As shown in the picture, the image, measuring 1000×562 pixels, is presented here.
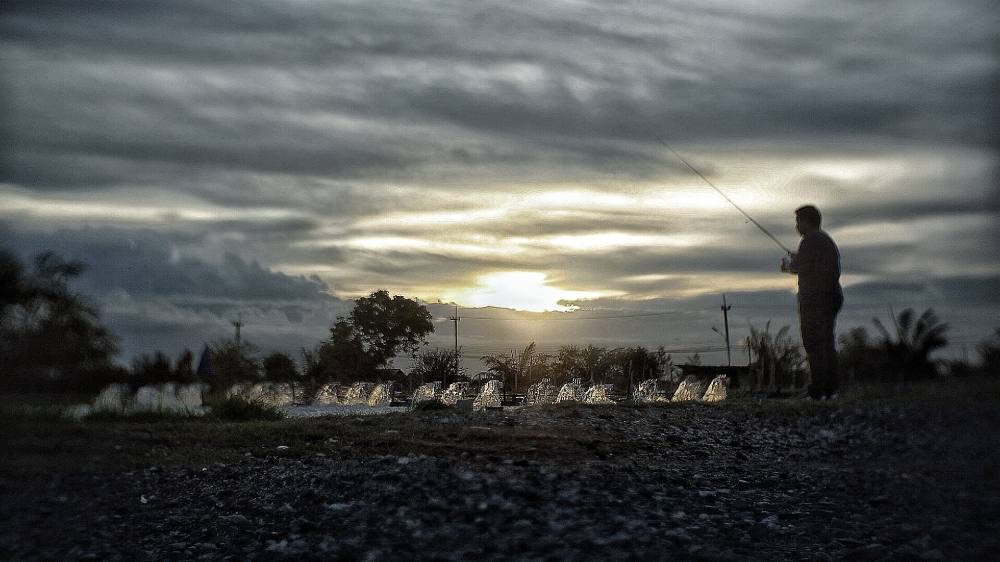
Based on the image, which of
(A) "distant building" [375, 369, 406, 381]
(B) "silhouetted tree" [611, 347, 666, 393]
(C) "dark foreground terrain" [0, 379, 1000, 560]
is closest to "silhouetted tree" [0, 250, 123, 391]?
(C) "dark foreground terrain" [0, 379, 1000, 560]

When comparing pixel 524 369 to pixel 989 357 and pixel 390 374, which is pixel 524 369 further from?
pixel 989 357

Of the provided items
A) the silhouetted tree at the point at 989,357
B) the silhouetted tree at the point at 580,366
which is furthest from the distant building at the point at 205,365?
the silhouetted tree at the point at 989,357

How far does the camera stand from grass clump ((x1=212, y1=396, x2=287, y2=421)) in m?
14.7

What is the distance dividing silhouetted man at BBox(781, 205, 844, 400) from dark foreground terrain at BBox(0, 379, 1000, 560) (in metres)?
0.63

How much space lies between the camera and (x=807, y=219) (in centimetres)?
711

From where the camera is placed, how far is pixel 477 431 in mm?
9617

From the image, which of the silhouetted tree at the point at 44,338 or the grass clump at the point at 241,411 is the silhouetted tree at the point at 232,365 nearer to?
the grass clump at the point at 241,411

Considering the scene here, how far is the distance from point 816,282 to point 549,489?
2.63 metres

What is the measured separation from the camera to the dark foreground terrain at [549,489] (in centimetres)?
329

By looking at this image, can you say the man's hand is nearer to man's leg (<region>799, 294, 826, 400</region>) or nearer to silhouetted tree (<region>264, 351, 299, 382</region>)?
man's leg (<region>799, 294, 826, 400</region>)

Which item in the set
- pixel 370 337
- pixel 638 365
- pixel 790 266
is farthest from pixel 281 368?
pixel 790 266

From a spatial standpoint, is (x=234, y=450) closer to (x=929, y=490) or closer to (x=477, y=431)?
(x=477, y=431)

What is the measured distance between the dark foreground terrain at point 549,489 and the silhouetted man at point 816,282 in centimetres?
63

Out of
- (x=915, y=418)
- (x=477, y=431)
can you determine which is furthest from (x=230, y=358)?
(x=915, y=418)
